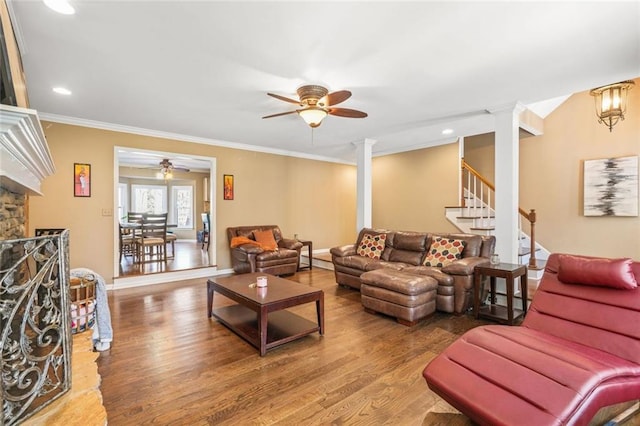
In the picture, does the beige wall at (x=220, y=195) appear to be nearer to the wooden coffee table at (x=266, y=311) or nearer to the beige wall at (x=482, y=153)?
the wooden coffee table at (x=266, y=311)

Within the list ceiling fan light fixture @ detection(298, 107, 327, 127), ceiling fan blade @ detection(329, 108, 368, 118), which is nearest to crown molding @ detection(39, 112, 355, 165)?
ceiling fan light fixture @ detection(298, 107, 327, 127)

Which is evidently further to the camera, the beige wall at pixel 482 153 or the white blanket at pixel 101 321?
the beige wall at pixel 482 153

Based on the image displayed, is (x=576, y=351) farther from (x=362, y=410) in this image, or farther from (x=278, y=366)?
(x=278, y=366)

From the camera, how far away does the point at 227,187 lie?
19.4 ft

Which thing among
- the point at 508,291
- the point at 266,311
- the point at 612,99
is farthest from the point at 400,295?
the point at 612,99

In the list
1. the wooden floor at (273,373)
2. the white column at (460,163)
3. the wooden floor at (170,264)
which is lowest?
the wooden floor at (273,373)

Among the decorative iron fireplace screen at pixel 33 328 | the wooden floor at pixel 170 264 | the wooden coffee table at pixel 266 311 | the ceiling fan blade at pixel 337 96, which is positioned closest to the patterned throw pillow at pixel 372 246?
the wooden coffee table at pixel 266 311

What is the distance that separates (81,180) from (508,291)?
5.85 metres

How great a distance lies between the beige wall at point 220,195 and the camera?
436 centimetres

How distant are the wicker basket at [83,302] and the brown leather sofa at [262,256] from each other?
2717 mm

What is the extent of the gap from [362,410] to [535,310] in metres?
1.53

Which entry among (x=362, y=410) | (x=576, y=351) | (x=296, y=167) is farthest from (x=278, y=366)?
(x=296, y=167)

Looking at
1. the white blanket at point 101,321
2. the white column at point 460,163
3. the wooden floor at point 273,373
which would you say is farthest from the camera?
the white column at point 460,163

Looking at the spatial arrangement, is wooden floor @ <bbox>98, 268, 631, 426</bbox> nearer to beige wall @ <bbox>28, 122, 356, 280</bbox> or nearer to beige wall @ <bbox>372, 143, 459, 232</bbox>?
beige wall @ <bbox>28, 122, 356, 280</bbox>
